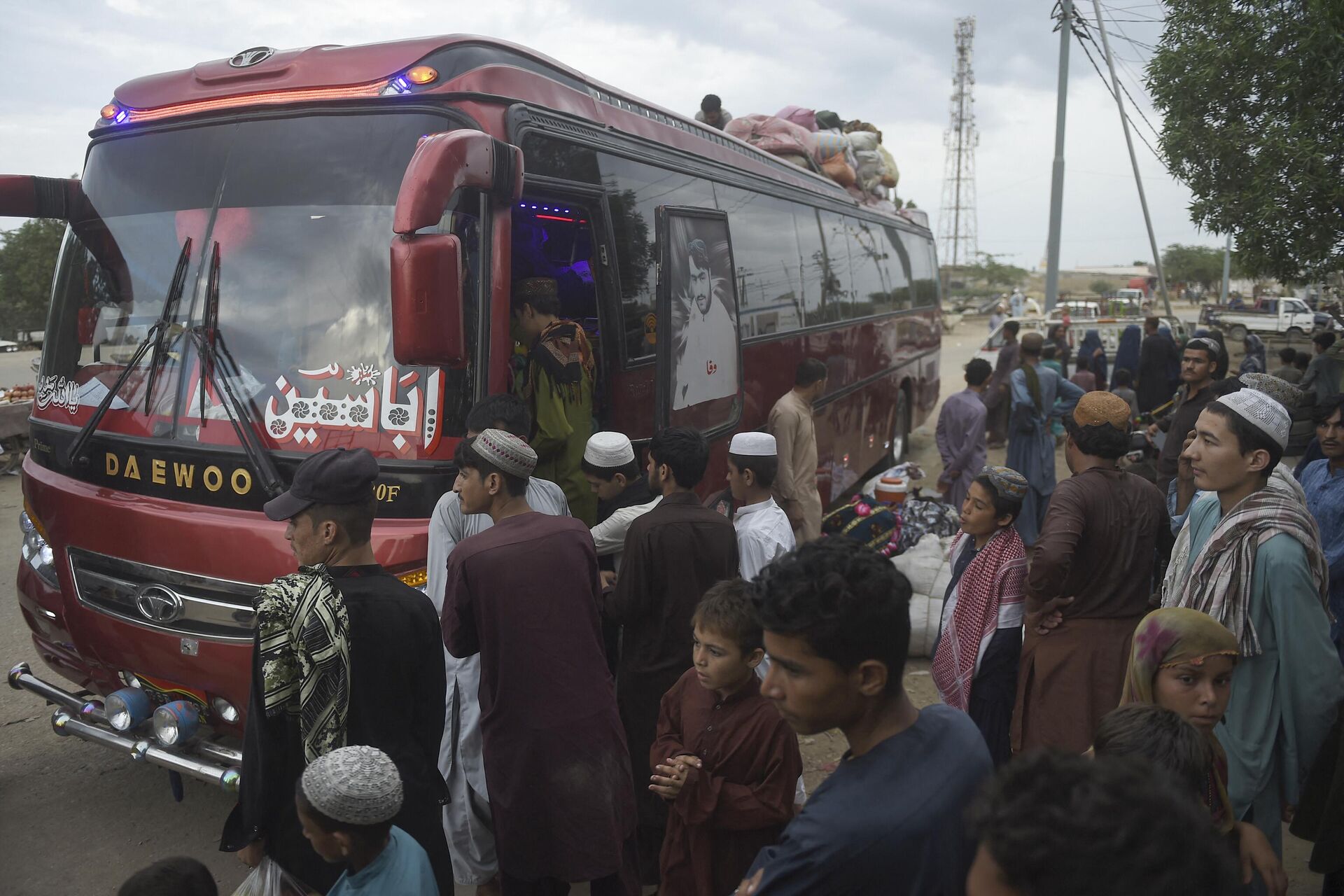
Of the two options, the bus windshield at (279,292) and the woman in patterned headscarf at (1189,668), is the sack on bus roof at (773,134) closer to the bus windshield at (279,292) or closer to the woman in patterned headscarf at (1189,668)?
the bus windshield at (279,292)

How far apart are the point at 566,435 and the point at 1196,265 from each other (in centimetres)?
8060

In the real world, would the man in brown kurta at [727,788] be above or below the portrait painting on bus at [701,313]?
below

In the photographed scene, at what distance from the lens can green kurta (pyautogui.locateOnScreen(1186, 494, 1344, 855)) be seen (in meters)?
2.65

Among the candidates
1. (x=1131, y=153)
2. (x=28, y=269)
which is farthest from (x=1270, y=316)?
(x=28, y=269)

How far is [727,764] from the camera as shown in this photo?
2533 millimetres

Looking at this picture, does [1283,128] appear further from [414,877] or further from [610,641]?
[414,877]

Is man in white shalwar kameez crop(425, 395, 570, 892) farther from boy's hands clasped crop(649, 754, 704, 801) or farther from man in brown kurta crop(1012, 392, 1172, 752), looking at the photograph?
man in brown kurta crop(1012, 392, 1172, 752)

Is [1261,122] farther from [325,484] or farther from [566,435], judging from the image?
[325,484]

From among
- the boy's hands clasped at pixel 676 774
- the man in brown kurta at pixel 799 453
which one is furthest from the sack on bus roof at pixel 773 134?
the boy's hands clasped at pixel 676 774

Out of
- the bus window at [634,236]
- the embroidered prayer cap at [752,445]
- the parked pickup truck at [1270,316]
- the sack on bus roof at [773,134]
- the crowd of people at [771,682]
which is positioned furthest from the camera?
the parked pickup truck at [1270,316]

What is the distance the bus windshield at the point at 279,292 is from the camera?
3602mm

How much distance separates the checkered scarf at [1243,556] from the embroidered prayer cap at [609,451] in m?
2.15

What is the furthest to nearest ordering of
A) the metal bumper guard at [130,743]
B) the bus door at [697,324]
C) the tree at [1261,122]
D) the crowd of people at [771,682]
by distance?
the tree at [1261,122] < the bus door at [697,324] < the metal bumper guard at [130,743] < the crowd of people at [771,682]

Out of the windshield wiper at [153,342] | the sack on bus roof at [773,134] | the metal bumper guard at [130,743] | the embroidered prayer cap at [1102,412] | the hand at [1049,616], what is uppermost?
the sack on bus roof at [773,134]
